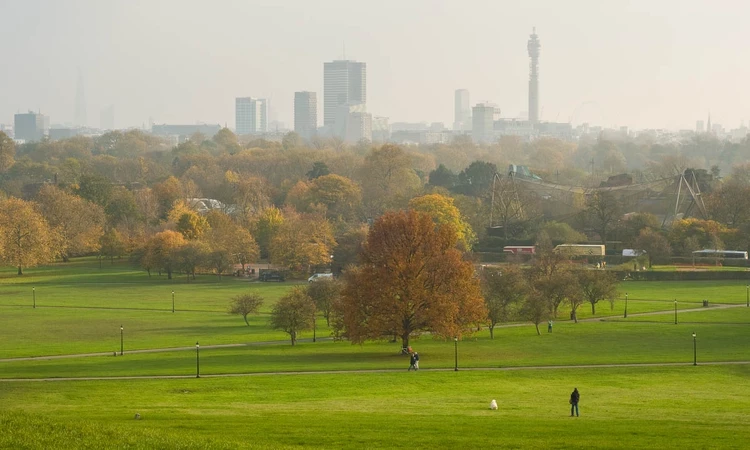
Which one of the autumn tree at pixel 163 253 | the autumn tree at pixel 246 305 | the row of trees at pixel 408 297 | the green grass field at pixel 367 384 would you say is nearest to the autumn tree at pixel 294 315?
the row of trees at pixel 408 297

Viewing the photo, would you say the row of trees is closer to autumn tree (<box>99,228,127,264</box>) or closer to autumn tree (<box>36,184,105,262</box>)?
autumn tree (<box>99,228,127,264</box>)

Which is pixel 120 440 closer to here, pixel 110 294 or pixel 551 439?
pixel 551 439

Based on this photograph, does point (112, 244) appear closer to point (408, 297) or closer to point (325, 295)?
point (325, 295)

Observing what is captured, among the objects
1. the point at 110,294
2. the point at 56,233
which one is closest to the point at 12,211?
the point at 56,233

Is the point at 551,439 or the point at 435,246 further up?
the point at 435,246

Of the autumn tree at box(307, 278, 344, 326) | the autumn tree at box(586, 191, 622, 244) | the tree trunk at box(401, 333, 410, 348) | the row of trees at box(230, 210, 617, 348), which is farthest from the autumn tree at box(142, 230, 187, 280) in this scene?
the tree trunk at box(401, 333, 410, 348)

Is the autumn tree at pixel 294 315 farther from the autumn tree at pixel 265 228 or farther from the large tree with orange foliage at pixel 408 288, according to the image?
the autumn tree at pixel 265 228

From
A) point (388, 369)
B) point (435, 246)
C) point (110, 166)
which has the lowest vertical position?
point (388, 369)
